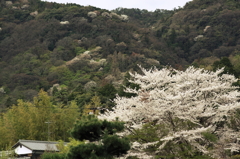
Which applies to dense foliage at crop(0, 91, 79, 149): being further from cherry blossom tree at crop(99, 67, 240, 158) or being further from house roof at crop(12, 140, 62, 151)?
cherry blossom tree at crop(99, 67, 240, 158)

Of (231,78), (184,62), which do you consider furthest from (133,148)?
(184,62)

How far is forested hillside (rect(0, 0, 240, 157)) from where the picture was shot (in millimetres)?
74438

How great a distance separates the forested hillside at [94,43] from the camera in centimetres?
7444

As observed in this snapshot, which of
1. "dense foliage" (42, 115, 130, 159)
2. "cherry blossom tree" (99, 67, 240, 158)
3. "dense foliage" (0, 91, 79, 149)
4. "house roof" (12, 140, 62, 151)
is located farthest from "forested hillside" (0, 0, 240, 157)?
"dense foliage" (42, 115, 130, 159)

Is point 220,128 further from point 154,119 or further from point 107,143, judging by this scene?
point 107,143

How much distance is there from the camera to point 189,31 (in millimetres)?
97812

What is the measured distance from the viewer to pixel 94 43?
90438 mm

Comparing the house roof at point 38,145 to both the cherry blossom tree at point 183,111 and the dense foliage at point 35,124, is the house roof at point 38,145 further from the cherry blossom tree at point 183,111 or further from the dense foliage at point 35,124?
the cherry blossom tree at point 183,111

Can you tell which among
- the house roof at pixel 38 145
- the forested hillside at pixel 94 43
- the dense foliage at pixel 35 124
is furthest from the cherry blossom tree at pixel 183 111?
the forested hillside at pixel 94 43

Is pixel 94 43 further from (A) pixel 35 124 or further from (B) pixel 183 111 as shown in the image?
(B) pixel 183 111

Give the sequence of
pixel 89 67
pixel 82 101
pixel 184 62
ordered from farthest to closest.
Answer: pixel 184 62, pixel 89 67, pixel 82 101

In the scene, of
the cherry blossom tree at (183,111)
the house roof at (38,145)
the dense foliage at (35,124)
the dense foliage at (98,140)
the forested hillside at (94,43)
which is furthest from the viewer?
the forested hillside at (94,43)

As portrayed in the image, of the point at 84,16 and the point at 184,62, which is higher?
the point at 84,16

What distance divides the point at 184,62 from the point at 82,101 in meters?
49.5
